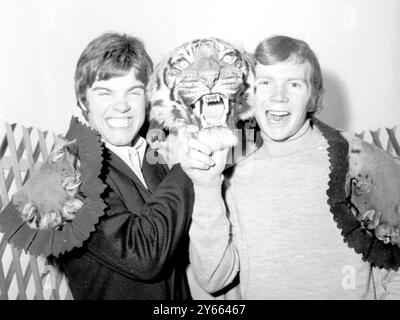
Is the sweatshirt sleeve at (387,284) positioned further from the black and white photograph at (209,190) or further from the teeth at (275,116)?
the teeth at (275,116)

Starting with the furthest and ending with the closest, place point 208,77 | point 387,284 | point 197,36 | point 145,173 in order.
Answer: point 197,36 < point 145,173 < point 387,284 < point 208,77

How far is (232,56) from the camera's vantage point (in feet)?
3.60

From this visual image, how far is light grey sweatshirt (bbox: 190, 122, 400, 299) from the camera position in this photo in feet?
3.58

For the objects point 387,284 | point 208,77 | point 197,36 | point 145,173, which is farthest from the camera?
point 197,36

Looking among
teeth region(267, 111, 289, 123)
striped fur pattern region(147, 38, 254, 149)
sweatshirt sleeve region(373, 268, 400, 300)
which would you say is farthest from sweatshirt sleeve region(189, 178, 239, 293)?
sweatshirt sleeve region(373, 268, 400, 300)

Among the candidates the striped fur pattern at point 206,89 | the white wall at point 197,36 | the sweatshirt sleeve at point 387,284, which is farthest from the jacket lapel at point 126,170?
the sweatshirt sleeve at point 387,284

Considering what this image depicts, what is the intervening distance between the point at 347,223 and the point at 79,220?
0.70 meters

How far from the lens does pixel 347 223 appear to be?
111cm

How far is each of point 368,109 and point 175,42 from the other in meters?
1.02

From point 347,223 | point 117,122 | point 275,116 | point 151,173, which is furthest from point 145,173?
point 347,223

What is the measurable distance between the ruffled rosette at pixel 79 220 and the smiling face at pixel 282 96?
455mm

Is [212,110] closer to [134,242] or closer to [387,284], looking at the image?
[134,242]

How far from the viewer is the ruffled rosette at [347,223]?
1.11m

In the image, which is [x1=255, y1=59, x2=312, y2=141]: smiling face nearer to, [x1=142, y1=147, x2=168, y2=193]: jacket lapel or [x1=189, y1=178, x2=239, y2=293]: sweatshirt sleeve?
[x1=189, y1=178, x2=239, y2=293]: sweatshirt sleeve
